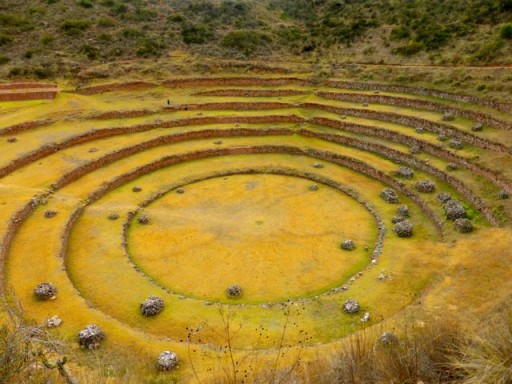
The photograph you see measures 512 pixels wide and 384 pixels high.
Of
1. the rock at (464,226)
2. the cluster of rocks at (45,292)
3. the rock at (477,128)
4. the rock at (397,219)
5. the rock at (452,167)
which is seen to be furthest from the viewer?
the rock at (477,128)

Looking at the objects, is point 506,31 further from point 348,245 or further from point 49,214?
point 49,214

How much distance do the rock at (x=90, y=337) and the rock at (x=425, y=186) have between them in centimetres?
2133

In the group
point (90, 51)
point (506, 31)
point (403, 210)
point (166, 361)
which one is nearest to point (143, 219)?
point (166, 361)

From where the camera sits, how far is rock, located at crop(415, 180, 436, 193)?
29281mm

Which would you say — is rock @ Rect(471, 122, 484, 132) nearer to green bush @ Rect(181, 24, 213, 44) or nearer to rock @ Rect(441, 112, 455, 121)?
rock @ Rect(441, 112, 455, 121)

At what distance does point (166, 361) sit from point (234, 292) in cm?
601

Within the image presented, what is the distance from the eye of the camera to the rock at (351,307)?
1948 centimetres

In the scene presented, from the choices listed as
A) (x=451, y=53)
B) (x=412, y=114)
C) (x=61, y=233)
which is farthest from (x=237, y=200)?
(x=451, y=53)

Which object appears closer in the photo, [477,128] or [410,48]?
[477,128]

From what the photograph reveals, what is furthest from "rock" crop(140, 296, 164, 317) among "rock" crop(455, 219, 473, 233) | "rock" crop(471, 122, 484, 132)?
"rock" crop(471, 122, 484, 132)

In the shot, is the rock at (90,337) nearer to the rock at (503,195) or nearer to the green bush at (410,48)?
the rock at (503,195)

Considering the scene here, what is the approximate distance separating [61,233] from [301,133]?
2309cm

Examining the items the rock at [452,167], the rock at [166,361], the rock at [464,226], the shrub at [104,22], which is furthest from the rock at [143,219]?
the shrub at [104,22]

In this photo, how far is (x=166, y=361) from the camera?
52.1ft
